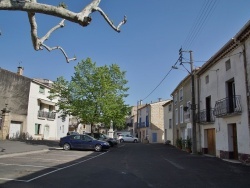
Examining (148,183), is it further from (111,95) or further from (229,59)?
(111,95)

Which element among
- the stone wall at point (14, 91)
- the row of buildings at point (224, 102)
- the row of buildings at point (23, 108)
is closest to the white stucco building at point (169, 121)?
the row of buildings at point (224, 102)

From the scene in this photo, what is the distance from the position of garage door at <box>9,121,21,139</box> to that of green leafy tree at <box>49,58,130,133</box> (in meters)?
6.42

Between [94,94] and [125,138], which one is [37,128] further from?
[125,138]

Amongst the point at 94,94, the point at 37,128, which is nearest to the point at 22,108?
the point at 37,128

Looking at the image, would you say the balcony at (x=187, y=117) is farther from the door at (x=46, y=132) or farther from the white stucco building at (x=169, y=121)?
the door at (x=46, y=132)

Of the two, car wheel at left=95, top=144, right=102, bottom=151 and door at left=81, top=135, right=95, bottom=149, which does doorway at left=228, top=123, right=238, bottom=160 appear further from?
door at left=81, top=135, right=95, bottom=149

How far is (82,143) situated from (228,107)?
13.0 meters

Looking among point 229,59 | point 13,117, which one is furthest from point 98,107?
point 229,59

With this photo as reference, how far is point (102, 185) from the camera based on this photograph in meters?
8.84

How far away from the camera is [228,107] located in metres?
18.6

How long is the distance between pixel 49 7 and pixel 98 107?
88.9 feet

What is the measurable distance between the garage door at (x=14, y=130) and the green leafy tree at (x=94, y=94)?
21.1 feet

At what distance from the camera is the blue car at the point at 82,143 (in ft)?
82.4

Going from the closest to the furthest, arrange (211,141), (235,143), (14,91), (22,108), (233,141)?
(235,143)
(233,141)
(211,141)
(14,91)
(22,108)
